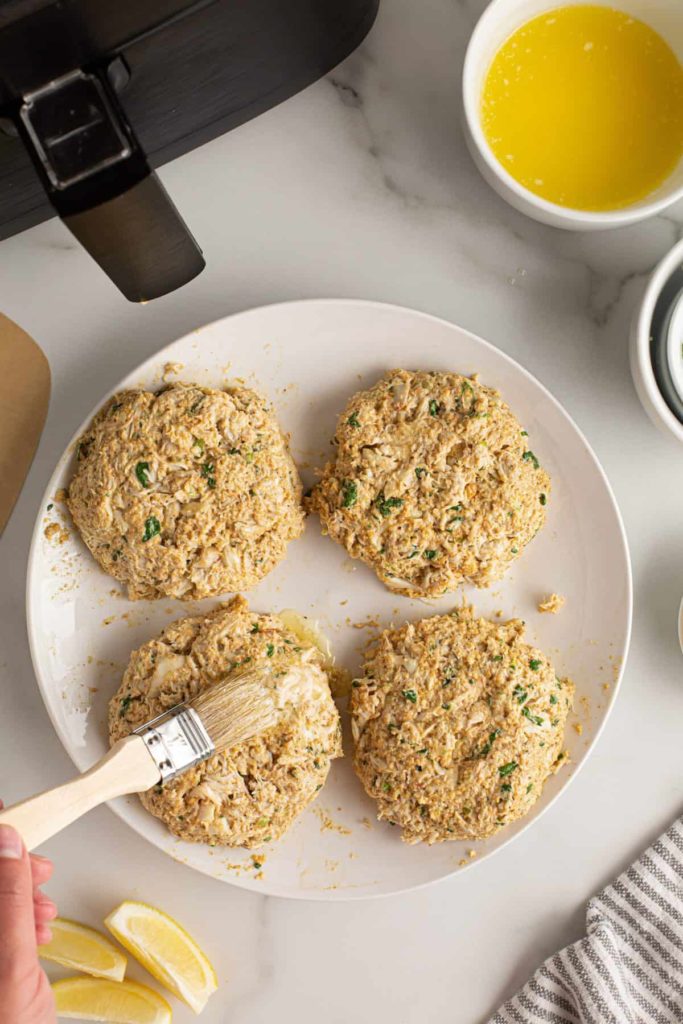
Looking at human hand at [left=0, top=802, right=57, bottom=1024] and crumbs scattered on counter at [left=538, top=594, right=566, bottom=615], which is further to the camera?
crumbs scattered on counter at [left=538, top=594, right=566, bottom=615]

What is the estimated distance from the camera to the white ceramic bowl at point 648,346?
197 cm

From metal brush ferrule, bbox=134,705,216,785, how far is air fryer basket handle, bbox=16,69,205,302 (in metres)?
0.90

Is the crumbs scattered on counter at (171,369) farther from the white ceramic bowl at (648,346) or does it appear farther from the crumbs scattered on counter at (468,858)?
the crumbs scattered on counter at (468,858)

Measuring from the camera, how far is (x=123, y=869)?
7.02 ft

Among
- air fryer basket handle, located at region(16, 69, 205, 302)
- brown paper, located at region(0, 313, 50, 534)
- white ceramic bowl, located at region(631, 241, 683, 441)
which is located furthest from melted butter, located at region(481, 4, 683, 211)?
brown paper, located at region(0, 313, 50, 534)

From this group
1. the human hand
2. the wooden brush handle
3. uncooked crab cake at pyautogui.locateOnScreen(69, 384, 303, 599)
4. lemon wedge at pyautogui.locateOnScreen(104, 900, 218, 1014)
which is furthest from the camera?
lemon wedge at pyautogui.locateOnScreen(104, 900, 218, 1014)

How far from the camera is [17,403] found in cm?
208

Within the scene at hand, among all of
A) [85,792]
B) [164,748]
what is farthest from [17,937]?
[164,748]

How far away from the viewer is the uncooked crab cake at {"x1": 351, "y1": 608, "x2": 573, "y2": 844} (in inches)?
75.5

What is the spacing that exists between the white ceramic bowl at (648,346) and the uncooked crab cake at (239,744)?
921 mm

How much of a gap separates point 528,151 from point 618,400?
1.95 feet

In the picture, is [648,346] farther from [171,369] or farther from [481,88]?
[171,369]

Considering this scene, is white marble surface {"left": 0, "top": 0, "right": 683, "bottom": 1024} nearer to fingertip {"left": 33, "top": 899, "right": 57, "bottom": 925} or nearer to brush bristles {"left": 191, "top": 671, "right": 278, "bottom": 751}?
fingertip {"left": 33, "top": 899, "right": 57, "bottom": 925}

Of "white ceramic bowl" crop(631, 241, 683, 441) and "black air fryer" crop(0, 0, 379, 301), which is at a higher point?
"black air fryer" crop(0, 0, 379, 301)
